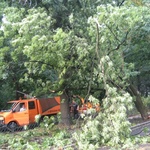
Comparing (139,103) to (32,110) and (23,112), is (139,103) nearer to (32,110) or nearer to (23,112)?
(32,110)

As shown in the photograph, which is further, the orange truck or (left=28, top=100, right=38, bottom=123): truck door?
(left=28, top=100, right=38, bottom=123): truck door

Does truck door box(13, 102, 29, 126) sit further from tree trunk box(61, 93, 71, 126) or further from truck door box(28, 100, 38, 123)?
tree trunk box(61, 93, 71, 126)

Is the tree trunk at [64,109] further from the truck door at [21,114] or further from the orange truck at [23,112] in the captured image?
the truck door at [21,114]

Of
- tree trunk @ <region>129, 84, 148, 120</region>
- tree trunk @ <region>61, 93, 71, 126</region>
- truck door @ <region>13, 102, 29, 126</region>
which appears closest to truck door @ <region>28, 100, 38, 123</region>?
truck door @ <region>13, 102, 29, 126</region>

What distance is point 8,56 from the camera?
13711mm

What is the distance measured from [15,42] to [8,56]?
2659 mm

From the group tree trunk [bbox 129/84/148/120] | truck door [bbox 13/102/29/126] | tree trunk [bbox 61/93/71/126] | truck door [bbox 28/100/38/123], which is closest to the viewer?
tree trunk [bbox 61/93/71/126]

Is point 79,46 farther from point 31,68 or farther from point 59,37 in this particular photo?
point 31,68

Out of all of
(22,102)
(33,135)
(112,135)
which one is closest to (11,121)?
(22,102)

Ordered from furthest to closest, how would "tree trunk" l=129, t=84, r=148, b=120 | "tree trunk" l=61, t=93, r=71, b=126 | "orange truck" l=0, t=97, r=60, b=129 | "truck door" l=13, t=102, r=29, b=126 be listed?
"truck door" l=13, t=102, r=29, b=126 → "orange truck" l=0, t=97, r=60, b=129 → "tree trunk" l=129, t=84, r=148, b=120 → "tree trunk" l=61, t=93, r=71, b=126

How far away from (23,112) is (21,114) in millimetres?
181

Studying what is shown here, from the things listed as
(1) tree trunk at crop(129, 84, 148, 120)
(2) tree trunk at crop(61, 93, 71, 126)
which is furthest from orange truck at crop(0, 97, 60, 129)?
(1) tree trunk at crop(129, 84, 148, 120)

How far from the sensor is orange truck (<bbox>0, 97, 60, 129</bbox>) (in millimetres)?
16484

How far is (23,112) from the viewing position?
17.1 metres
